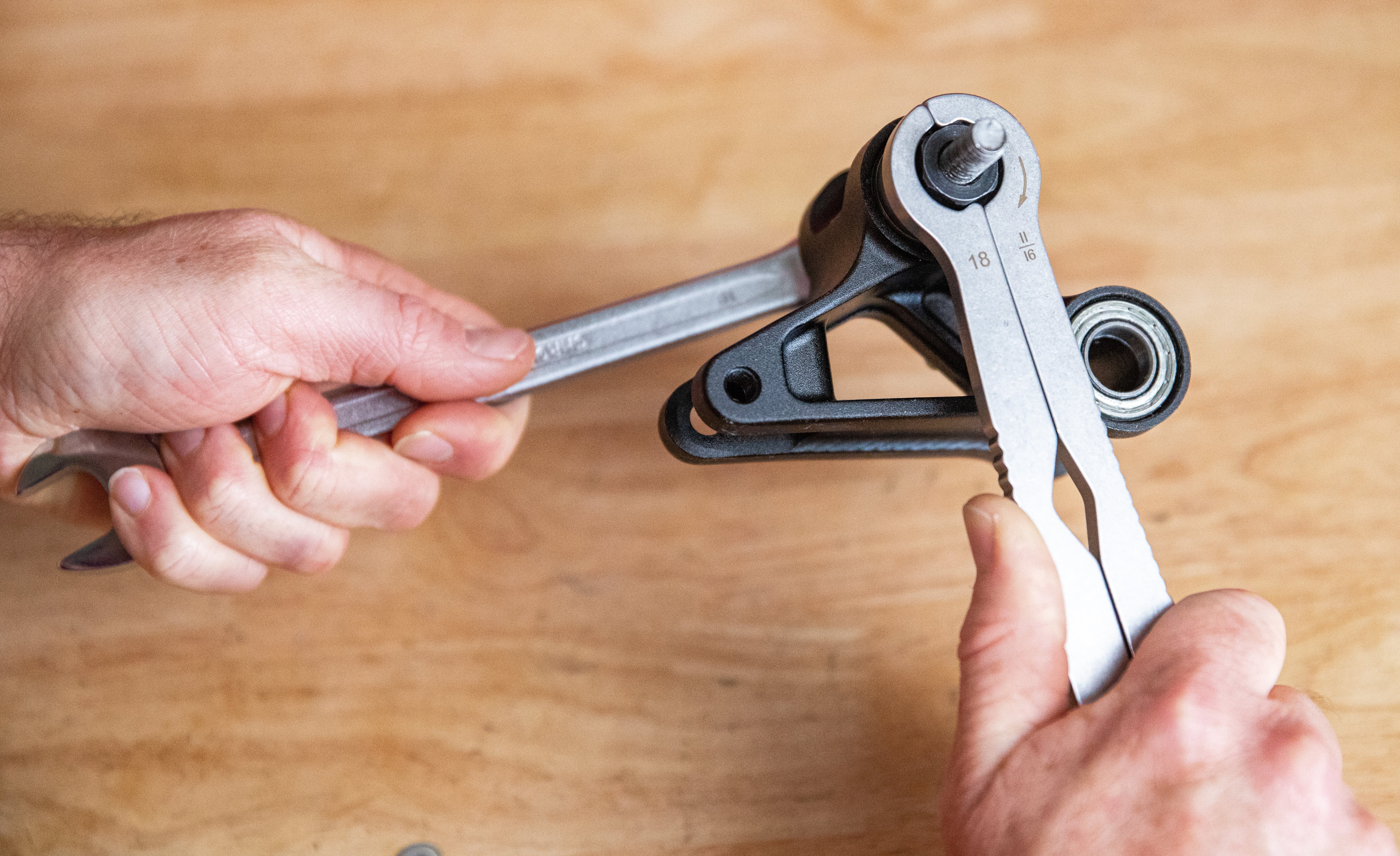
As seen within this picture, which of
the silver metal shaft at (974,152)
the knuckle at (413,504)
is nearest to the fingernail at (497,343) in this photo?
the knuckle at (413,504)

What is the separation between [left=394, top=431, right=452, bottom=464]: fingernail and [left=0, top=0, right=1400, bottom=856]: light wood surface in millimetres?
97

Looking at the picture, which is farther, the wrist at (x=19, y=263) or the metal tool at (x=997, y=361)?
the wrist at (x=19, y=263)

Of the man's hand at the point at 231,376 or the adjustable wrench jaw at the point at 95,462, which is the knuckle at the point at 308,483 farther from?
the adjustable wrench jaw at the point at 95,462

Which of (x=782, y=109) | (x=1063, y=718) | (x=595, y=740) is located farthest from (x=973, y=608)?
(x=782, y=109)

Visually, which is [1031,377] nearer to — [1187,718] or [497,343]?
[1187,718]

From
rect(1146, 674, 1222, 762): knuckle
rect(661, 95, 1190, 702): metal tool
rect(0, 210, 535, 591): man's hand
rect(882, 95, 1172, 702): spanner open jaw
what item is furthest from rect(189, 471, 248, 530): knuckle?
rect(1146, 674, 1222, 762): knuckle

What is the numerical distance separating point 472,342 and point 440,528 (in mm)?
214

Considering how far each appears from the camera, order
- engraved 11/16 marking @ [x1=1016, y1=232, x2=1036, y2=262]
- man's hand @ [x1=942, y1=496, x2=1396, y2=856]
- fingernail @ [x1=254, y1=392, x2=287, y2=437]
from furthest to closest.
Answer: fingernail @ [x1=254, y1=392, x2=287, y2=437], engraved 11/16 marking @ [x1=1016, y1=232, x2=1036, y2=262], man's hand @ [x1=942, y1=496, x2=1396, y2=856]

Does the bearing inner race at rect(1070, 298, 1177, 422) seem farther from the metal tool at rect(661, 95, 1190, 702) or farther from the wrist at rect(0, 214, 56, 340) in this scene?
the wrist at rect(0, 214, 56, 340)

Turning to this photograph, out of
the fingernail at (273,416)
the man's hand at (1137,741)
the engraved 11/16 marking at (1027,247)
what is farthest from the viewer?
the fingernail at (273,416)

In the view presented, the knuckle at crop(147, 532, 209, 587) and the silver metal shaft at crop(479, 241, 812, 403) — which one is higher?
the silver metal shaft at crop(479, 241, 812, 403)

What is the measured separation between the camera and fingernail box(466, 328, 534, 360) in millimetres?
737

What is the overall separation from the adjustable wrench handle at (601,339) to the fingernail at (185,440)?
14 millimetres

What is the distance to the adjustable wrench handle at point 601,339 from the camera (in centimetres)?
74
